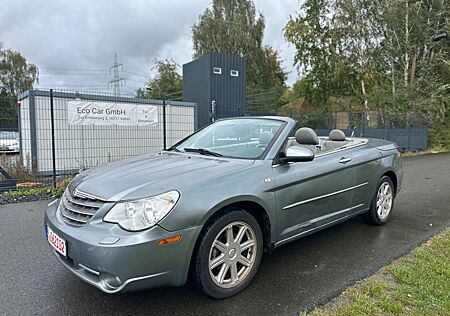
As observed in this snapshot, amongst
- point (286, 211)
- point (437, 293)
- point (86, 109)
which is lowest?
point (437, 293)

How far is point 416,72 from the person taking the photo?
18.7 metres

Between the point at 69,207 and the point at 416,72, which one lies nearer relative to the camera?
the point at 69,207

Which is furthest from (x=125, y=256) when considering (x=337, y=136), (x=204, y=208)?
(x=337, y=136)

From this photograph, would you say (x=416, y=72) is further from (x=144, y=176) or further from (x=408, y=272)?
(x=144, y=176)

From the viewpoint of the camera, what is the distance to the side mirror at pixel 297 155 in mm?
2980

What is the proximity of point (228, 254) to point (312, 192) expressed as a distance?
1108 mm

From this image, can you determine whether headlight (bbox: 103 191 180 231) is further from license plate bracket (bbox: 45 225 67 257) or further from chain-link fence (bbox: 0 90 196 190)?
chain-link fence (bbox: 0 90 196 190)

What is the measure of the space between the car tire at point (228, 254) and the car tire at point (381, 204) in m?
2.21

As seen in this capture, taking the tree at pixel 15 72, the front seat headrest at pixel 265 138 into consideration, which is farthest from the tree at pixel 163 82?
the front seat headrest at pixel 265 138

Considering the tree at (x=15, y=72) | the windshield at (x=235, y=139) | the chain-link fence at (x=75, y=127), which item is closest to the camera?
the windshield at (x=235, y=139)

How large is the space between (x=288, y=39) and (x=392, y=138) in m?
12.4

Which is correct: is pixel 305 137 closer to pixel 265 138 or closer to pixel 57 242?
pixel 265 138

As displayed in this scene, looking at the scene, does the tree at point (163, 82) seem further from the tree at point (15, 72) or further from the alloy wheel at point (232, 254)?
the alloy wheel at point (232, 254)

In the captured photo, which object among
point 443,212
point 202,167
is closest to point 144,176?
point 202,167
